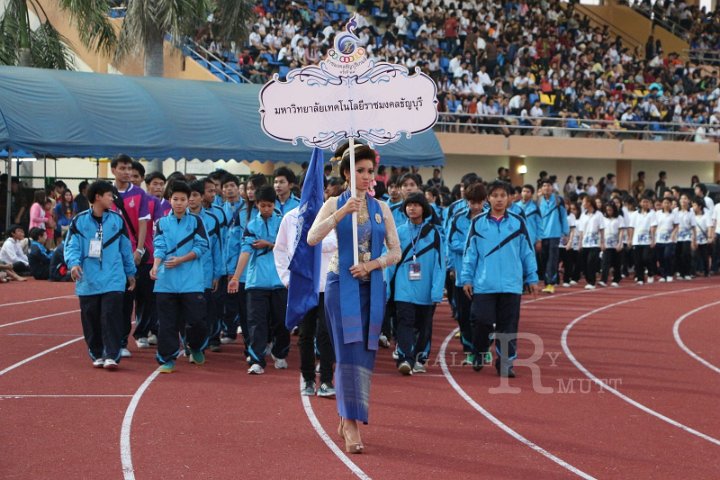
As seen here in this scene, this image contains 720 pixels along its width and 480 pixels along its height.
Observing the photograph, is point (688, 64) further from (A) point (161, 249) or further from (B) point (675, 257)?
(A) point (161, 249)

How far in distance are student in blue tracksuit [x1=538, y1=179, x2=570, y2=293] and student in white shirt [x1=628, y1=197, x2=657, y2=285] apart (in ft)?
11.6

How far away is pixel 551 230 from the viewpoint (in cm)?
2052

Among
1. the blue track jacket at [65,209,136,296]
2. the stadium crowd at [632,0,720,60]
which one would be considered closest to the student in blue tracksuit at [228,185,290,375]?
the blue track jacket at [65,209,136,296]

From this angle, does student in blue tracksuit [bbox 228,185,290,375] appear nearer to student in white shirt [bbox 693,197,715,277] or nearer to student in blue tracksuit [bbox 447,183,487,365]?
student in blue tracksuit [bbox 447,183,487,365]

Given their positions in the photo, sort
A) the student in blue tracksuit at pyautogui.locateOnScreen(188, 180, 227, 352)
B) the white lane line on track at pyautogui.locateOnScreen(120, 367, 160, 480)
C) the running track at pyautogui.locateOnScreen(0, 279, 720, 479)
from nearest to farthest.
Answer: the white lane line on track at pyautogui.locateOnScreen(120, 367, 160, 480), the running track at pyautogui.locateOnScreen(0, 279, 720, 479), the student in blue tracksuit at pyautogui.locateOnScreen(188, 180, 227, 352)

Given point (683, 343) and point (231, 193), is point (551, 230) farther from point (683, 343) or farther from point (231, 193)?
point (231, 193)

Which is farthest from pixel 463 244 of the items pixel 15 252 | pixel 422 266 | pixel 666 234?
pixel 666 234

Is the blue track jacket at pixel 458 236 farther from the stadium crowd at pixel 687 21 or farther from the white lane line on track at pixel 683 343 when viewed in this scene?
the stadium crowd at pixel 687 21

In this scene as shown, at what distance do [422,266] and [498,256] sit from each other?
0.83 meters

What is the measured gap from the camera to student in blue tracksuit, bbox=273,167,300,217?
36.1ft

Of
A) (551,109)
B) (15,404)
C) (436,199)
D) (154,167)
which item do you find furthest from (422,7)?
(15,404)

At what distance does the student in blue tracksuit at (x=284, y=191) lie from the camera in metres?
11.0

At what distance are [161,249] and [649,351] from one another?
5.72 m

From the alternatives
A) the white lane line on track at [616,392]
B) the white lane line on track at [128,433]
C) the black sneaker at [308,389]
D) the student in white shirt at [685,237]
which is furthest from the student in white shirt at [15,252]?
the student in white shirt at [685,237]
